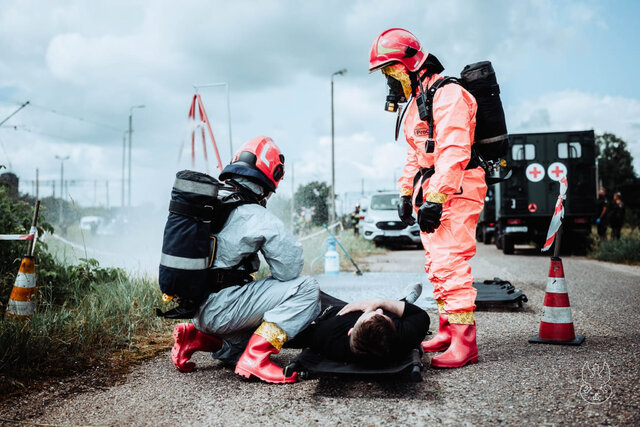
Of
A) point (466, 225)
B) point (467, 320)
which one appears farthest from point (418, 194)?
point (467, 320)

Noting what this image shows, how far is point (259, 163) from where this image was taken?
2955 mm

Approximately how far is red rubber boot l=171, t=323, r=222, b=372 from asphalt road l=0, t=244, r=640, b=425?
0.23 ft

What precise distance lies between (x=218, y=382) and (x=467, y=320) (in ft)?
4.80

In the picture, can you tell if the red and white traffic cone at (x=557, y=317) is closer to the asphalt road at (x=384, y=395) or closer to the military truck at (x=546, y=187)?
the asphalt road at (x=384, y=395)

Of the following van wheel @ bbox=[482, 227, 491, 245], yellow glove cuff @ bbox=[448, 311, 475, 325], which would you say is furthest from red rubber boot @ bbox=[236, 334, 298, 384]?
van wheel @ bbox=[482, 227, 491, 245]

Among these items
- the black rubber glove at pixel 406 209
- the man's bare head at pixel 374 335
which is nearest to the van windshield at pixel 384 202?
the black rubber glove at pixel 406 209

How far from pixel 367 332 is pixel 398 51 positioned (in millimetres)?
1822

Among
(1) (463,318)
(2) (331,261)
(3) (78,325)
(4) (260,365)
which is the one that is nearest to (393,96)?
(1) (463,318)

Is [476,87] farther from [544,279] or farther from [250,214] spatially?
[544,279]

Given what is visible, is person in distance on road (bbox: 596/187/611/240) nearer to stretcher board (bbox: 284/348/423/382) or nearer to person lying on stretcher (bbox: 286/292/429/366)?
person lying on stretcher (bbox: 286/292/429/366)

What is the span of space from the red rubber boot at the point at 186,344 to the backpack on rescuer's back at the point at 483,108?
1793 mm

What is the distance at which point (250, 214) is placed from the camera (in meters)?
2.82

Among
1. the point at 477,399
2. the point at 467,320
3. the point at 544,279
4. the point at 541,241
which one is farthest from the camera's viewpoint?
the point at 541,241

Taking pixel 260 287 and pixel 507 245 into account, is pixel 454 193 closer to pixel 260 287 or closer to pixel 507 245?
pixel 260 287
